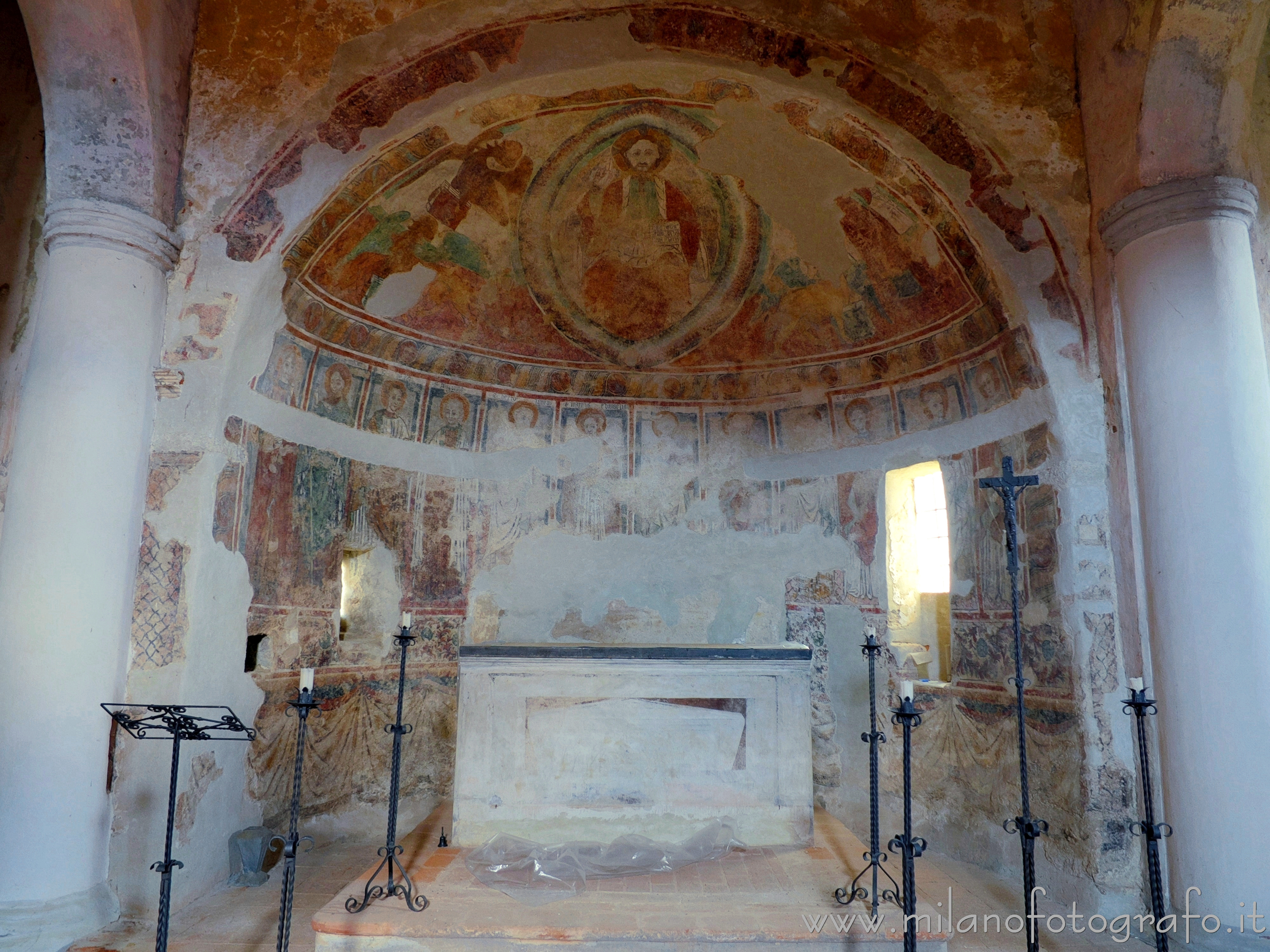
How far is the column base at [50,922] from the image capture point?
5.17 meters

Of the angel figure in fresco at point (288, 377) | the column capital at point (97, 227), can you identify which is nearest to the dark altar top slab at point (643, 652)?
the angel figure in fresco at point (288, 377)

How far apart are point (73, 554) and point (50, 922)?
7.49ft

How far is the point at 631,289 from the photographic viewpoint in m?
9.61

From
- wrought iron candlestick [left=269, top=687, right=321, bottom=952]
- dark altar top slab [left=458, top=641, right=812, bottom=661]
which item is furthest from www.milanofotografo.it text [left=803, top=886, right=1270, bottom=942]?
wrought iron candlestick [left=269, top=687, right=321, bottom=952]

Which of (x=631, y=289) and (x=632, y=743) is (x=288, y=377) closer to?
(x=631, y=289)

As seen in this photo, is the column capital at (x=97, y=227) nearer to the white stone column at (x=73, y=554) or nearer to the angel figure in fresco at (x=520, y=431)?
the white stone column at (x=73, y=554)

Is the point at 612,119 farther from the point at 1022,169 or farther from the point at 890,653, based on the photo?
the point at 890,653

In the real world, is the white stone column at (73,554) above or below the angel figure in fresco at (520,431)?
below

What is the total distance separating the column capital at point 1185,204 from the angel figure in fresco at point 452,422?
6.31m

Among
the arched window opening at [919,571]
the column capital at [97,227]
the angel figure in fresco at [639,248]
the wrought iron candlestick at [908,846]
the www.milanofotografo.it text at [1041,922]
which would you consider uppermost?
the angel figure in fresco at [639,248]

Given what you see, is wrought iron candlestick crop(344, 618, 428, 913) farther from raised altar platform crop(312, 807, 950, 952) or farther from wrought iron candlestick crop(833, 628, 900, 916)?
wrought iron candlestick crop(833, 628, 900, 916)

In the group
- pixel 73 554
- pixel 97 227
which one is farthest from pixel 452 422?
pixel 73 554

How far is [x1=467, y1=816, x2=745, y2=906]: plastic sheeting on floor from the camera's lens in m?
5.61

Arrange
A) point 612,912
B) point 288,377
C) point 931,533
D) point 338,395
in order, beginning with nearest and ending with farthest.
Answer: point 612,912 < point 288,377 < point 338,395 < point 931,533
